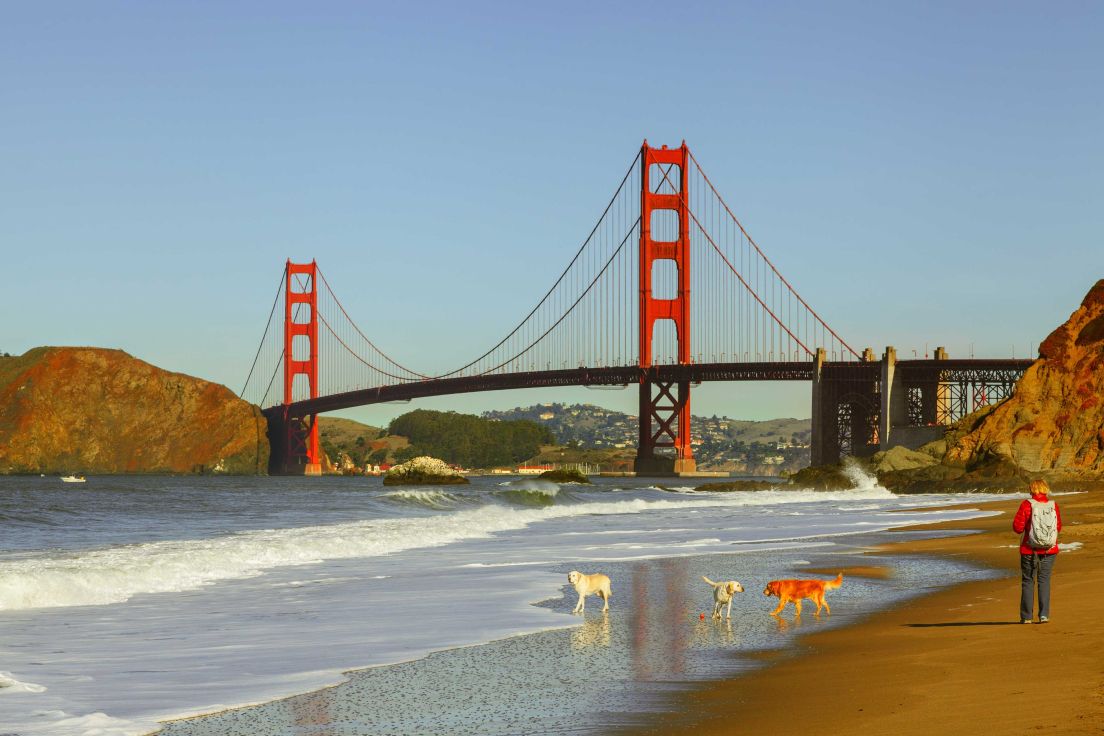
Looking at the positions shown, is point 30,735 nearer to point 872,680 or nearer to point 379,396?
point 872,680

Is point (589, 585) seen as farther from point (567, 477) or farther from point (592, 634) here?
point (567, 477)

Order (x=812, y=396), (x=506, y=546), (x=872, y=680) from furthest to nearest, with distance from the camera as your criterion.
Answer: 1. (x=812, y=396)
2. (x=506, y=546)
3. (x=872, y=680)

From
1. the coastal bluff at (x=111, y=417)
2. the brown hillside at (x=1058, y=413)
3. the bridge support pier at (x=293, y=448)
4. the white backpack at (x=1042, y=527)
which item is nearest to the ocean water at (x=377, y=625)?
the white backpack at (x=1042, y=527)

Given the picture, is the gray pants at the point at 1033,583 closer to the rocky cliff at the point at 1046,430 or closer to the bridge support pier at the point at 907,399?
the rocky cliff at the point at 1046,430

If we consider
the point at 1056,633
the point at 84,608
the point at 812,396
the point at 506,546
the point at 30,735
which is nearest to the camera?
the point at 30,735

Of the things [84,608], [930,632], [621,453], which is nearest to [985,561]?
[930,632]

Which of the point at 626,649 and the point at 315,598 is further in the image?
the point at 315,598
